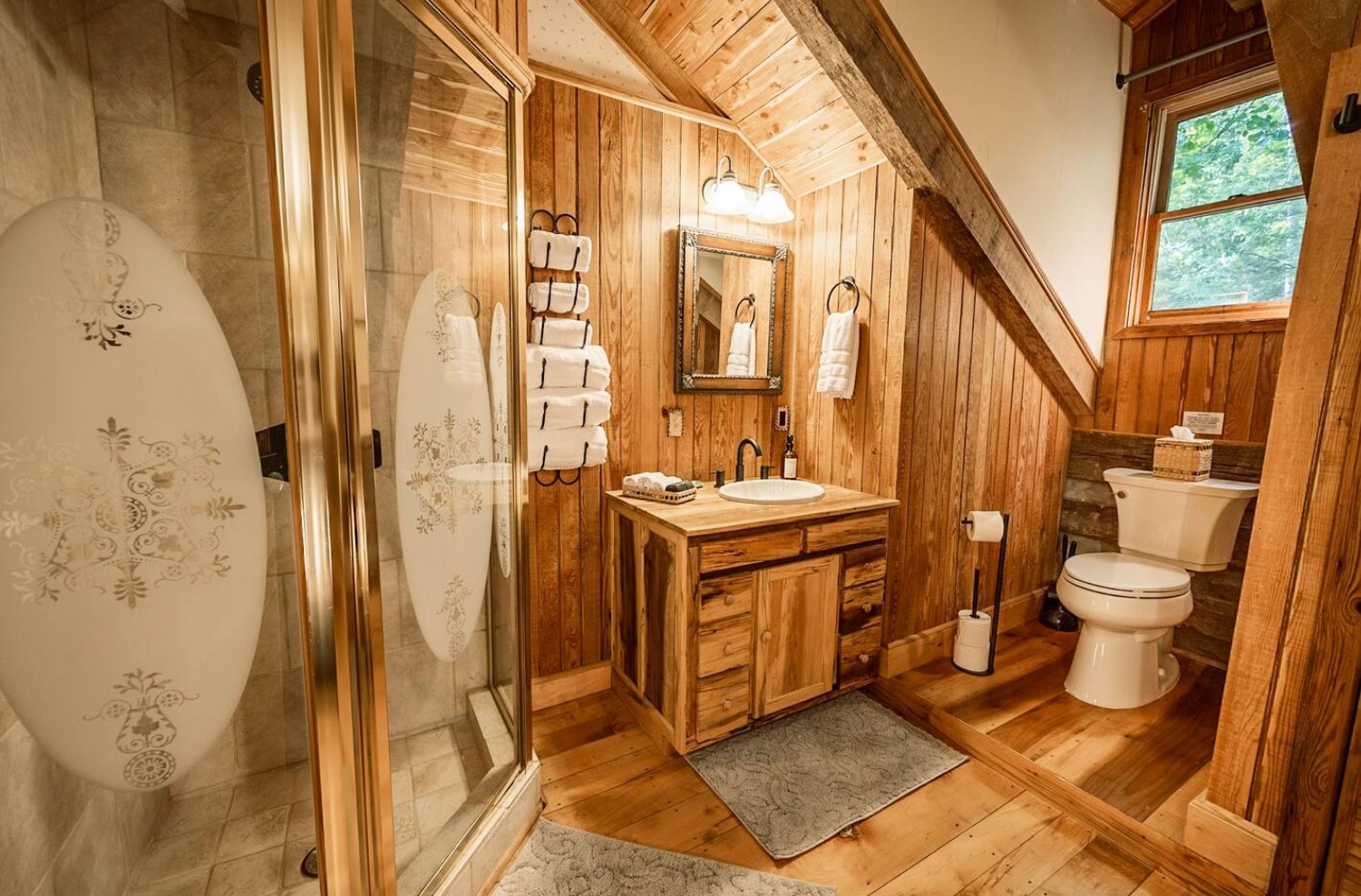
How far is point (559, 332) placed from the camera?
1.86 meters

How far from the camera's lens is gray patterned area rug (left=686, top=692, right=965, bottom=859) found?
158 cm

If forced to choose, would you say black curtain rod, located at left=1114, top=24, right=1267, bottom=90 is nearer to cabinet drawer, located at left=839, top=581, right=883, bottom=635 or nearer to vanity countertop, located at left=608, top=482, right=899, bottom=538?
vanity countertop, located at left=608, top=482, right=899, bottom=538

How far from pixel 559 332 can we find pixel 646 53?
113cm

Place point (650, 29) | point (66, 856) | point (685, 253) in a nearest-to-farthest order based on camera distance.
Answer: point (66, 856), point (650, 29), point (685, 253)

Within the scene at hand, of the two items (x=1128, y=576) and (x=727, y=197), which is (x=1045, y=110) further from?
(x=1128, y=576)

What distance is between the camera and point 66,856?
39.0 inches

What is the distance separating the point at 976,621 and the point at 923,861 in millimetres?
1047

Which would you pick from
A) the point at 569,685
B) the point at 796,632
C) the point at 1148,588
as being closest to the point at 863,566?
the point at 796,632

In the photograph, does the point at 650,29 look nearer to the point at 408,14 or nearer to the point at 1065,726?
the point at 408,14

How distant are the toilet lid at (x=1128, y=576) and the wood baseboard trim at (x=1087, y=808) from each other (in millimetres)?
687

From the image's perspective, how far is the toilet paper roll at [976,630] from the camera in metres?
2.25

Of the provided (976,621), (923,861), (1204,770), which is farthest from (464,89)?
(1204,770)

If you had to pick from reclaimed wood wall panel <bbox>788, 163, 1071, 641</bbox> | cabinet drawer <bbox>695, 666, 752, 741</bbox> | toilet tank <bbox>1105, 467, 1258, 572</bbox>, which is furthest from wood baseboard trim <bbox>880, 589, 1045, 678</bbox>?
cabinet drawer <bbox>695, 666, 752, 741</bbox>

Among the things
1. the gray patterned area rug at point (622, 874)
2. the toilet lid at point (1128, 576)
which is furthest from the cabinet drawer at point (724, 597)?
the toilet lid at point (1128, 576)
